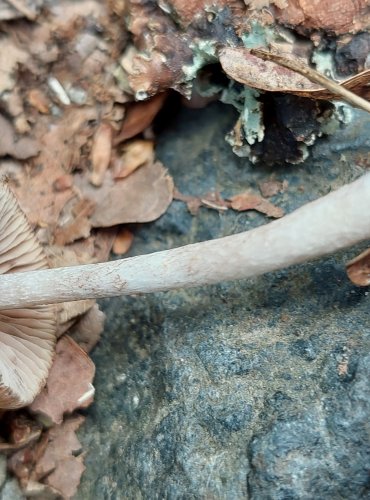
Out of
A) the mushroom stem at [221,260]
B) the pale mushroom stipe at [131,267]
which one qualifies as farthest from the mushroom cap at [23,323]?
the mushroom stem at [221,260]

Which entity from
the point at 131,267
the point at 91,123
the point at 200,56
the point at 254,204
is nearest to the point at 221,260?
the point at 131,267

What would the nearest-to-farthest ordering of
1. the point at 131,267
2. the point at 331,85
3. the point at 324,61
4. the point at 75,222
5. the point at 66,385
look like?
the point at 331,85 < the point at 131,267 < the point at 324,61 < the point at 66,385 < the point at 75,222

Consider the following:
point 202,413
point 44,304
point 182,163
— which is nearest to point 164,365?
point 202,413

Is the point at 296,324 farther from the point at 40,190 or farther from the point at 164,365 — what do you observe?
the point at 40,190

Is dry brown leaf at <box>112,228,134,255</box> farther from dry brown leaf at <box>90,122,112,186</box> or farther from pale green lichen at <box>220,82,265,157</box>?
pale green lichen at <box>220,82,265,157</box>

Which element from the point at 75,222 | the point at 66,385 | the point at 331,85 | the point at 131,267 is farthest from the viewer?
the point at 75,222

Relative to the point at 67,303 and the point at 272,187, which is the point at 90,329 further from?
the point at 272,187

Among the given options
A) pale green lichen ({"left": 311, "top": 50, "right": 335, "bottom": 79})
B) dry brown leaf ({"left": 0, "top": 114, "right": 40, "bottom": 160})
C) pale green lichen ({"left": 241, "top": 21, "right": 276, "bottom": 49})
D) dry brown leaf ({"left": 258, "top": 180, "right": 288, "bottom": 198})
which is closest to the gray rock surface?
dry brown leaf ({"left": 258, "top": 180, "right": 288, "bottom": 198})
